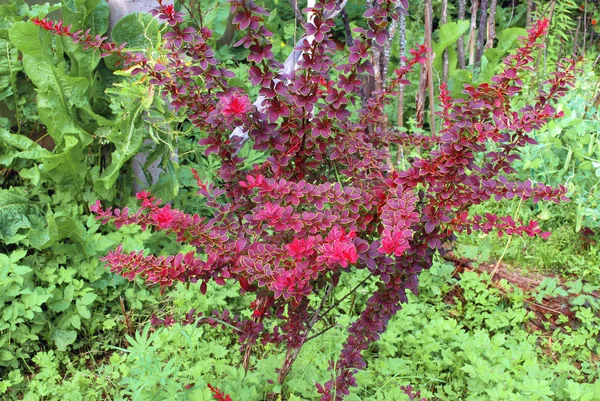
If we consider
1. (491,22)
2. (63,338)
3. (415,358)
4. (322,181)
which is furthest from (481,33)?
(63,338)

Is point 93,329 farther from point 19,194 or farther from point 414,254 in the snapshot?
point 414,254

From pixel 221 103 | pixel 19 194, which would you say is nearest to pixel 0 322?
pixel 19 194

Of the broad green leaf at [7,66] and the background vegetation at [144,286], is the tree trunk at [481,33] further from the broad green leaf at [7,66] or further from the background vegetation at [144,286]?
the broad green leaf at [7,66]

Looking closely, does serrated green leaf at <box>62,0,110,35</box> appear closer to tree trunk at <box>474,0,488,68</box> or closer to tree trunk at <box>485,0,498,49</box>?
tree trunk at <box>485,0,498,49</box>

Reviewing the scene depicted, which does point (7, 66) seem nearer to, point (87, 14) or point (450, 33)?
point (87, 14)

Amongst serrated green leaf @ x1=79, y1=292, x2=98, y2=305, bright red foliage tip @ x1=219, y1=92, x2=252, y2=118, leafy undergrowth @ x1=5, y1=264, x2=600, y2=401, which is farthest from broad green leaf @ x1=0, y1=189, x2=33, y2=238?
bright red foliage tip @ x1=219, y1=92, x2=252, y2=118

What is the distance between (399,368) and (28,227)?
1.85m

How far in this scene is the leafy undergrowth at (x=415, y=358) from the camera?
2346 mm

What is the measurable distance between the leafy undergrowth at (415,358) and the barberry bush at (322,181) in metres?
0.36

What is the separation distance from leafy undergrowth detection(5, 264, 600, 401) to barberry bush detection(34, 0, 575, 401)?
1.18 ft

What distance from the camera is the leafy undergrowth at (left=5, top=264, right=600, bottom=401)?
7.70 feet

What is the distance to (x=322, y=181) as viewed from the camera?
7.16 feet

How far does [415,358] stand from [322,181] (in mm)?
1065

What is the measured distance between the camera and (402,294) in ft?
6.68
